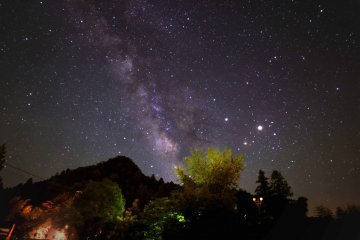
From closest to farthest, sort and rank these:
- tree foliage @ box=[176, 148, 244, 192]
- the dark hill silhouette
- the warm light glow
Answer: tree foliage @ box=[176, 148, 244, 192] < the warm light glow < the dark hill silhouette

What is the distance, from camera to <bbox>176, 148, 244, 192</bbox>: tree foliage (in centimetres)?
2788

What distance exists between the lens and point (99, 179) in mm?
60156

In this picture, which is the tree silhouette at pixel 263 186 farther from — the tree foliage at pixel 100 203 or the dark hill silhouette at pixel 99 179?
the tree foliage at pixel 100 203

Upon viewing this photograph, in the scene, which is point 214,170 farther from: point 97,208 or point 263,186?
point 263,186

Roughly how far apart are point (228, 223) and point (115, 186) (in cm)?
1989

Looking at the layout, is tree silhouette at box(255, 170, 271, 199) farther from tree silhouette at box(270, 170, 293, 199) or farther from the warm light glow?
the warm light glow

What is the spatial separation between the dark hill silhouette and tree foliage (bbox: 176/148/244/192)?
26.6 meters

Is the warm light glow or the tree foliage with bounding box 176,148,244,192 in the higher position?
the tree foliage with bounding box 176,148,244,192

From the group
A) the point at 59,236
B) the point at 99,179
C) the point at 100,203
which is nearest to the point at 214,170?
the point at 100,203

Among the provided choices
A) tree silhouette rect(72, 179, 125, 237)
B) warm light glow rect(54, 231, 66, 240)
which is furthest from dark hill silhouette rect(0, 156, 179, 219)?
tree silhouette rect(72, 179, 125, 237)

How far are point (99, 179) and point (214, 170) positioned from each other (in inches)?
1510

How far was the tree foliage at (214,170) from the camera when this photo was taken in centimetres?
2788

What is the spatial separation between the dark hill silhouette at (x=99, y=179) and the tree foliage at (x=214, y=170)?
2659 centimetres

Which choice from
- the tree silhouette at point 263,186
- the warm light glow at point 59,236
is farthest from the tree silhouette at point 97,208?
the tree silhouette at point 263,186
